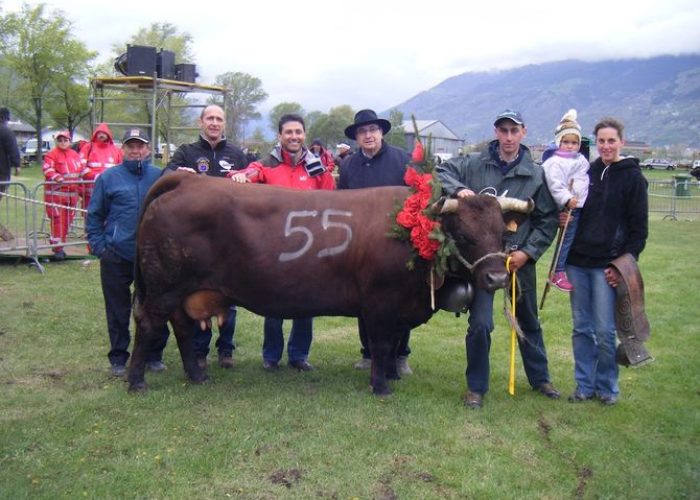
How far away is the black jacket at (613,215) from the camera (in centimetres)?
527

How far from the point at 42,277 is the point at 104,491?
687 cm

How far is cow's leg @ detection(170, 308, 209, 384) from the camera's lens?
5.98 meters

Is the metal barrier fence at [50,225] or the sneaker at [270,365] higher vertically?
the metal barrier fence at [50,225]

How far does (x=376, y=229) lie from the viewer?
5.58m

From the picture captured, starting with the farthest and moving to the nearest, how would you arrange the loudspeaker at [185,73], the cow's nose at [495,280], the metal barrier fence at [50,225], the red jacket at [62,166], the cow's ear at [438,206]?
the loudspeaker at [185,73] < the red jacket at [62,166] < the metal barrier fence at [50,225] < the cow's ear at [438,206] < the cow's nose at [495,280]

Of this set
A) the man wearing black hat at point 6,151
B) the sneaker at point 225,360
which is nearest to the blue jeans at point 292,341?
the sneaker at point 225,360

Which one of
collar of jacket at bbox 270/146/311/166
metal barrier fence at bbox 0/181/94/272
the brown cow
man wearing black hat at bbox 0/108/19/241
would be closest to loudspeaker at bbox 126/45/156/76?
man wearing black hat at bbox 0/108/19/241

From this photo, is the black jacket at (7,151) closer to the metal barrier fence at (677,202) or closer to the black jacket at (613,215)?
the black jacket at (613,215)

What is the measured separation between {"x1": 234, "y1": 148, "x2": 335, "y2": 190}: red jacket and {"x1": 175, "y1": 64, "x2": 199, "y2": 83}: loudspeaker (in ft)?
29.8

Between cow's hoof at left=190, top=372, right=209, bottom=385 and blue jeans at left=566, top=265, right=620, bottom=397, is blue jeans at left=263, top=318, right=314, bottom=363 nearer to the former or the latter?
cow's hoof at left=190, top=372, right=209, bottom=385

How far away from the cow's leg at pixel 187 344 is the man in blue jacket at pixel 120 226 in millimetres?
279

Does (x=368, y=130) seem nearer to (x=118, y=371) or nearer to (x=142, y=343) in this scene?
(x=142, y=343)

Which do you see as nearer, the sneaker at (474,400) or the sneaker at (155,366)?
the sneaker at (474,400)

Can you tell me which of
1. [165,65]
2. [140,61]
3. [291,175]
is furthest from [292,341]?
[165,65]
